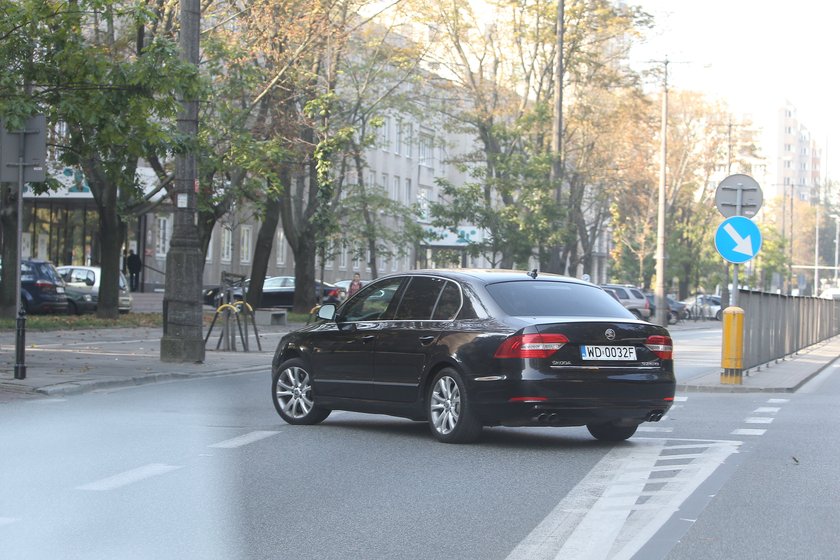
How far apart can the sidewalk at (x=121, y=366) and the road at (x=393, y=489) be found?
8.77ft

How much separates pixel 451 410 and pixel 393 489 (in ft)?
9.02

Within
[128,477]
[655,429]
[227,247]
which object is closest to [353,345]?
[655,429]

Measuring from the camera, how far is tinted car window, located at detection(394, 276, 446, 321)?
495 inches

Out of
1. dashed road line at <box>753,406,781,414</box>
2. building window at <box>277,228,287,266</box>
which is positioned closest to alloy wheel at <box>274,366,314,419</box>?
dashed road line at <box>753,406,781,414</box>

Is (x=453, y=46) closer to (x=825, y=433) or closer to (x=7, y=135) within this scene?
(x=7, y=135)

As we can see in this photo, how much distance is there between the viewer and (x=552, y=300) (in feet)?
40.0

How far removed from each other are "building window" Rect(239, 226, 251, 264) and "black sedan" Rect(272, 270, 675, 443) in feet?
182

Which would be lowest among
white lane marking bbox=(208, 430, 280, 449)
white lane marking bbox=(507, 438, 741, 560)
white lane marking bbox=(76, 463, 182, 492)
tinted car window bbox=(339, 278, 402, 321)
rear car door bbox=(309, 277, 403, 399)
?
white lane marking bbox=(208, 430, 280, 449)

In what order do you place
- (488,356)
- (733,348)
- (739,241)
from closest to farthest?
1. (488,356)
2. (739,241)
3. (733,348)

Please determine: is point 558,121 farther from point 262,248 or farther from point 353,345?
point 353,345

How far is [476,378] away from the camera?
11734 millimetres

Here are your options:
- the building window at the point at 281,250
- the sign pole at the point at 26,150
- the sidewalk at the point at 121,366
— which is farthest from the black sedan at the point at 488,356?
the building window at the point at 281,250

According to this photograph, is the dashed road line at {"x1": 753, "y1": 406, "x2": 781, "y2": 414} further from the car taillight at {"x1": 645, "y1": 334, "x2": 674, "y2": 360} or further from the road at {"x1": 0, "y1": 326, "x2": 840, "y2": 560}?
the car taillight at {"x1": 645, "y1": 334, "x2": 674, "y2": 360}

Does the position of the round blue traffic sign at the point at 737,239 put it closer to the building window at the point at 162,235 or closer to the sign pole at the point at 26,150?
the sign pole at the point at 26,150
